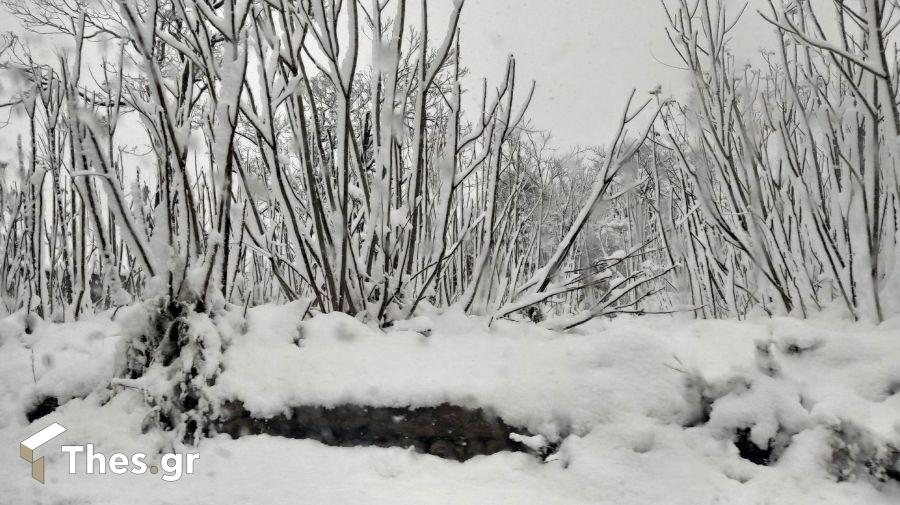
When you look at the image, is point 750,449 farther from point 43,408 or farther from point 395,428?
point 43,408

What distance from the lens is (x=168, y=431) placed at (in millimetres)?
1150

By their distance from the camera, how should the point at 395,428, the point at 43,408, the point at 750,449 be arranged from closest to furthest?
the point at 750,449
the point at 395,428
the point at 43,408

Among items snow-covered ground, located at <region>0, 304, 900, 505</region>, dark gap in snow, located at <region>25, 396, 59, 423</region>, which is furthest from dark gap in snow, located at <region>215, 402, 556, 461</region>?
dark gap in snow, located at <region>25, 396, 59, 423</region>

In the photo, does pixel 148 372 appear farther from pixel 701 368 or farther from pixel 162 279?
pixel 701 368

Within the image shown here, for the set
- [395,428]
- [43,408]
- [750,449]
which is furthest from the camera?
[43,408]

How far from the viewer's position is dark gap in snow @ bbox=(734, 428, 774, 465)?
935 mm

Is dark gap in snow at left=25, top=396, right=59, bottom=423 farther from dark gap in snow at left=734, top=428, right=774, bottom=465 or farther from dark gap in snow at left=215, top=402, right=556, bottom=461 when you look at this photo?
dark gap in snow at left=734, top=428, right=774, bottom=465

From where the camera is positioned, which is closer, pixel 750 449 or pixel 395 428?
pixel 750 449

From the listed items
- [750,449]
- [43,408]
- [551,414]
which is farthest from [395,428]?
[43,408]

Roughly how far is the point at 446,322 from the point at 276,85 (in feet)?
2.70

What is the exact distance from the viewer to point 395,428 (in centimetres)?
108

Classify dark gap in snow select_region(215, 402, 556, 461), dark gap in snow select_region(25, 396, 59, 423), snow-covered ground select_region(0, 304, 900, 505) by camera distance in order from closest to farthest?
1. snow-covered ground select_region(0, 304, 900, 505)
2. dark gap in snow select_region(215, 402, 556, 461)
3. dark gap in snow select_region(25, 396, 59, 423)

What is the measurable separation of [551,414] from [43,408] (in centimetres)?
126

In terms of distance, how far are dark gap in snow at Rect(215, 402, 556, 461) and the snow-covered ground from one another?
21 mm
